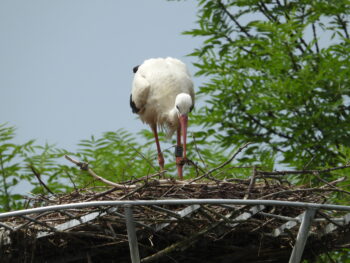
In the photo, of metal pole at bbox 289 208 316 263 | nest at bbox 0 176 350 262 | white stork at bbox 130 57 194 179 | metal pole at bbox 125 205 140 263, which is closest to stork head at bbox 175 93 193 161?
white stork at bbox 130 57 194 179

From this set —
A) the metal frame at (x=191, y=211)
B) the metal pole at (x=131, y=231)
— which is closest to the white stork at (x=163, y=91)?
the metal frame at (x=191, y=211)

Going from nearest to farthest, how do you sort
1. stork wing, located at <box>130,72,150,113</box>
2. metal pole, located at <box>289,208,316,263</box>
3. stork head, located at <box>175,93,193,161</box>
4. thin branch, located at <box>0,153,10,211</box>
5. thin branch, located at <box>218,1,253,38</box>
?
metal pole, located at <box>289,208,316,263</box> < stork head, located at <box>175,93,193,161</box> < stork wing, located at <box>130,72,150,113</box> < thin branch, located at <box>0,153,10,211</box> < thin branch, located at <box>218,1,253,38</box>

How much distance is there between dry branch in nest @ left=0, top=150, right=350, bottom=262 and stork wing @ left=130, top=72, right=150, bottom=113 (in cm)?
355

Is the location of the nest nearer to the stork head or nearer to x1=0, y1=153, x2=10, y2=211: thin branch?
the stork head

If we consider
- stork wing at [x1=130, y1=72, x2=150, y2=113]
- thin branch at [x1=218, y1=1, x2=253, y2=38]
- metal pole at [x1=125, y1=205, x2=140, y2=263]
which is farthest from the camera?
thin branch at [x1=218, y1=1, x2=253, y2=38]

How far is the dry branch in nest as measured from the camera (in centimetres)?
714

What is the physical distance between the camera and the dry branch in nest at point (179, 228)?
7145mm

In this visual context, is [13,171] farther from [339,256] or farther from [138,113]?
[339,256]

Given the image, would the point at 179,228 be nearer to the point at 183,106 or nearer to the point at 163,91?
the point at 183,106

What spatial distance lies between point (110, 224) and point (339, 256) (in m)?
6.55

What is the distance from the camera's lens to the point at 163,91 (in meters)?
11.3

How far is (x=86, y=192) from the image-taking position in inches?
320

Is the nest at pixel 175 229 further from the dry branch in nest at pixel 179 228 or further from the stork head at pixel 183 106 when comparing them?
the stork head at pixel 183 106

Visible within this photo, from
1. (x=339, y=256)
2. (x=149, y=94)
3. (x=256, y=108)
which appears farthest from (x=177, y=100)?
(x=339, y=256)
